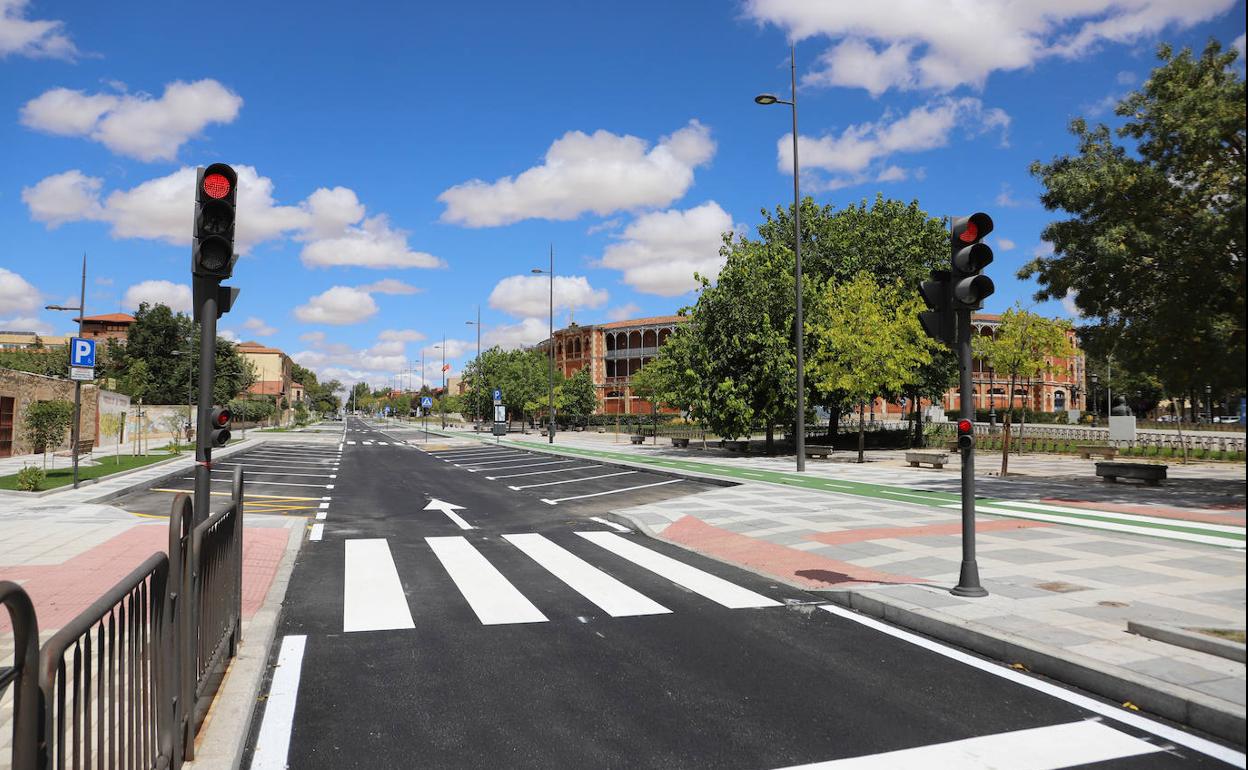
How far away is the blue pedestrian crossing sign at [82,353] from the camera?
57.4 ft

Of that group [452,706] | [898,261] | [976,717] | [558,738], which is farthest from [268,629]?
[898,261]

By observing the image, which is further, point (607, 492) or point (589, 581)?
point (607, 492)

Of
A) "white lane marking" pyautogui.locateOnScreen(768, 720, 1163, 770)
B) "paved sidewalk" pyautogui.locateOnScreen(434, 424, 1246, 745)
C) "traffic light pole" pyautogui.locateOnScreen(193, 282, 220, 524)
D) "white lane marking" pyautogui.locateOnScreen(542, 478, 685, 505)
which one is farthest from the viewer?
"white lane marking" pyautogui.locateOnScreen(542, 478, 685, 505)

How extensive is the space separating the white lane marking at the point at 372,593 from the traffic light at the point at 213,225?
324 centimetres

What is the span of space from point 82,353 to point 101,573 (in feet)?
39.9

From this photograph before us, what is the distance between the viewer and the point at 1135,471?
17219 millimetres

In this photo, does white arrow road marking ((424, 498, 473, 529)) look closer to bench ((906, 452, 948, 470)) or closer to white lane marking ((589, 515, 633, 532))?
white lane marking ((589, 515, 633, 532))

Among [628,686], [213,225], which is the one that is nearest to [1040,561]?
[628,686]

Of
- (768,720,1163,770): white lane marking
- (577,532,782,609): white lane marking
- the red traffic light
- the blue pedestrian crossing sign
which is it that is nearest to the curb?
(768,720,1163,770): white lane marking

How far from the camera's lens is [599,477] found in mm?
22109

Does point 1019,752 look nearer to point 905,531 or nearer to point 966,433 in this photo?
point 966,433

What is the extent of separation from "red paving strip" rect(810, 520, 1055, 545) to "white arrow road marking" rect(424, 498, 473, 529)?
588 centimetres

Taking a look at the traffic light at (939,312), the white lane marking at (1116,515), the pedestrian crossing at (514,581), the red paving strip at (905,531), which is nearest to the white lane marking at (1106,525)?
the white lane marking at (1116,515)

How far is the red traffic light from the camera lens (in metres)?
5.81
